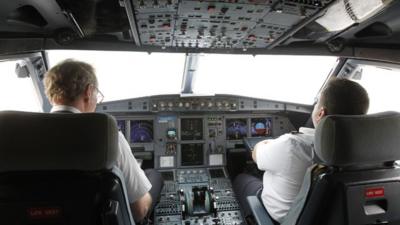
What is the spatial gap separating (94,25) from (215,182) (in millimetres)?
2202

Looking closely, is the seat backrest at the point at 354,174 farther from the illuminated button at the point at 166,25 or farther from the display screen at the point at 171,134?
the display screen at the point at 171,134

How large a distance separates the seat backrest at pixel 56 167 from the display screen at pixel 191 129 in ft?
8.42

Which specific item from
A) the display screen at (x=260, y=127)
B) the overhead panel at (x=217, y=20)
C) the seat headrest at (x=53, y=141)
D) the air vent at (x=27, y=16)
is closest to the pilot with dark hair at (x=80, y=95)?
the seat headrest at (x=53, y=141)

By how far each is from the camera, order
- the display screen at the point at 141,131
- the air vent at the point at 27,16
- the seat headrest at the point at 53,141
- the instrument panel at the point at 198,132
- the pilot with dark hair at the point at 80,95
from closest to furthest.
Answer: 1. the seat headrest at the point at 53,141
2. the pilot with dark hair at the point at 80,95
3. the air vent at the point at 27,16
4. the instrument panel at the point at 198,132
5. the display screen at the point at 141,131

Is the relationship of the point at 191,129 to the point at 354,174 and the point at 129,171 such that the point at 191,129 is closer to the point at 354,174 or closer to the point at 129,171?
the point at 129,171

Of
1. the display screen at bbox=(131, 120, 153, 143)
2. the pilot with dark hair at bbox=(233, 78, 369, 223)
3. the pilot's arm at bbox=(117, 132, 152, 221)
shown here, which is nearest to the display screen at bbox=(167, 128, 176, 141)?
the display screen at bbox=(131, 120, 153, 143)

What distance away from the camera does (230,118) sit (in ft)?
13.2

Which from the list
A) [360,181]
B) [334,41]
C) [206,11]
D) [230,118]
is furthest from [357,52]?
[360,181]

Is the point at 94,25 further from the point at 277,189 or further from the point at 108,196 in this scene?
the point at 277,189

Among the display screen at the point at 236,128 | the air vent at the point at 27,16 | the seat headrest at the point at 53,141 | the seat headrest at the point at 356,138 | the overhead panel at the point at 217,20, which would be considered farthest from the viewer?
the display screen at the point at 236,128

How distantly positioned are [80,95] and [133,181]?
0.55m

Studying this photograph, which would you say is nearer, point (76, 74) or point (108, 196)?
point (108, 196)

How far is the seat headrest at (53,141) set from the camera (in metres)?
1.24

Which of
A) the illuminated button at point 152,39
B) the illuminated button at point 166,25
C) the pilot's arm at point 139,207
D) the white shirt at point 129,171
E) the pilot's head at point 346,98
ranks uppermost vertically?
the illuminated button at point 166,25
